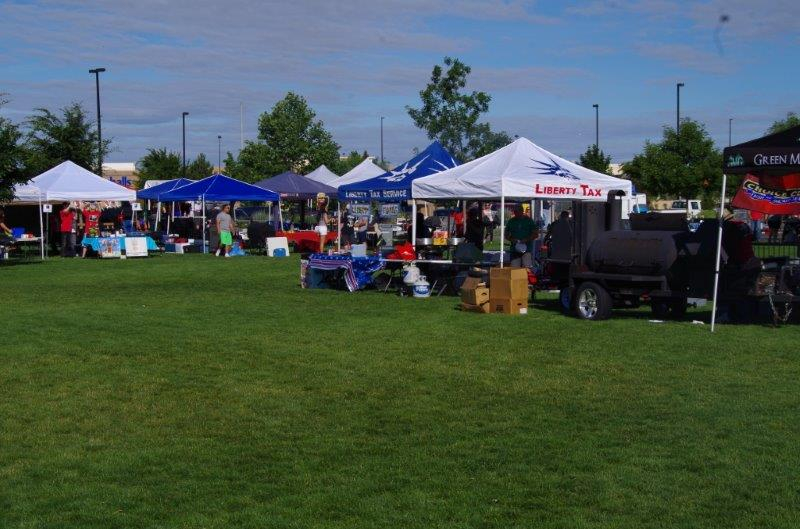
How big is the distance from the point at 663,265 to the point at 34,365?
8.81 meters

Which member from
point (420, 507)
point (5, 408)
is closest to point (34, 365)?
point (5, 408)

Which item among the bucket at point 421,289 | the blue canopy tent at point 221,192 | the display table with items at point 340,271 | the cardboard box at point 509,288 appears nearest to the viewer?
the cardboard box at point 509,288

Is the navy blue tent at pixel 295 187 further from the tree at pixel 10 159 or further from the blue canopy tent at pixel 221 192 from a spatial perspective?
the tree at pixel 10 159

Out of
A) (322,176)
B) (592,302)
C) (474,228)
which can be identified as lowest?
(592,302)

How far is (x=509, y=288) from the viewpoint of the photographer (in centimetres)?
1689

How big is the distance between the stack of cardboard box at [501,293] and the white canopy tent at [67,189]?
20.9 meters

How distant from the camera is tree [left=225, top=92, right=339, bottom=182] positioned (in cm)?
6612

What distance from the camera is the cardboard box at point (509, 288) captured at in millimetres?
16891

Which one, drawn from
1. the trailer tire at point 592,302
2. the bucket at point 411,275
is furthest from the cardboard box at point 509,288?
the bucket at point 411,275

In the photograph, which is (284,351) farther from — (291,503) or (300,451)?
(291,503)

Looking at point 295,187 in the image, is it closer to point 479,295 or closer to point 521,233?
point 521,233

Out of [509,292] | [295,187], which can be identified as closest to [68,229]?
[295,187]

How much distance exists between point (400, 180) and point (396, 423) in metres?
13.9

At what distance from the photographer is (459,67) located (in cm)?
4641
